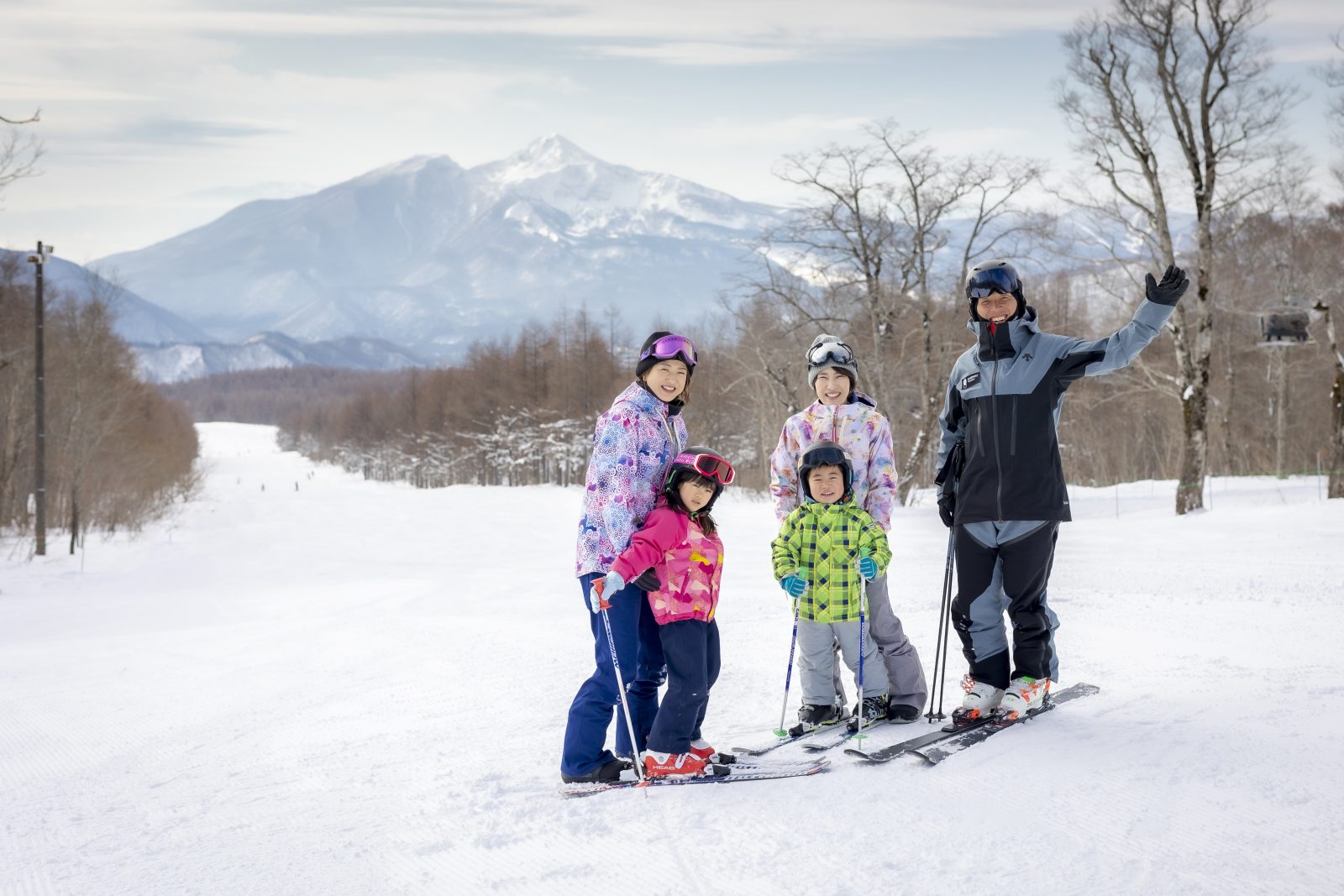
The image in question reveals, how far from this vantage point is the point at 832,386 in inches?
178

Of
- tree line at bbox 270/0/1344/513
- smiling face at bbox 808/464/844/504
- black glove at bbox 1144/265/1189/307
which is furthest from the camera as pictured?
tree line at bbox 270/0/1344/513

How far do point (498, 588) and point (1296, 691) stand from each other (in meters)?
9.02

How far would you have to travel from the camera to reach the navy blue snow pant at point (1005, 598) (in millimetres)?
4215

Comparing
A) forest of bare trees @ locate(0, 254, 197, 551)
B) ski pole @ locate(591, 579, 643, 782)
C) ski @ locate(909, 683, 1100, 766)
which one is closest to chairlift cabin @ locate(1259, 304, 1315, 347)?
ski @ locate(909, 683, 1100, 766)

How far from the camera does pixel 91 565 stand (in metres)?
18.2

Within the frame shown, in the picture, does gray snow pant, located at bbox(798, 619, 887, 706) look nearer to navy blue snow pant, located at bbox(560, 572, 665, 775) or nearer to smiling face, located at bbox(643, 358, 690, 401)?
navy blue snow pant, located at bbox(560, 572, 665, 775)

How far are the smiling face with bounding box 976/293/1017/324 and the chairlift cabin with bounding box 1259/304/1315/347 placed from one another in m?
16.3

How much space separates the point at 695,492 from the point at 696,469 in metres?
0.10

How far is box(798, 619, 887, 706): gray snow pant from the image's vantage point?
4.37 m

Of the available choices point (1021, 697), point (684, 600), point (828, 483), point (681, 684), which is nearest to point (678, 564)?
point (684, 600)

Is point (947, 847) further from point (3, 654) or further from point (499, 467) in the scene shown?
point (499, 467)

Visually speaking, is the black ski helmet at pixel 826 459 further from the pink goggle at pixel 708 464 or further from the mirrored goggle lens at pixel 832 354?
the pink goggle at pixel 708 464

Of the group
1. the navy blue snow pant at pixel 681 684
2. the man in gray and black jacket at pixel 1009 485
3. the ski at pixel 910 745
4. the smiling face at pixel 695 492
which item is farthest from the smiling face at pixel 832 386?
the ski at pixel 910 745

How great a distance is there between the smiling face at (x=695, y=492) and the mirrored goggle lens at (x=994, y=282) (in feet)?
5.52
